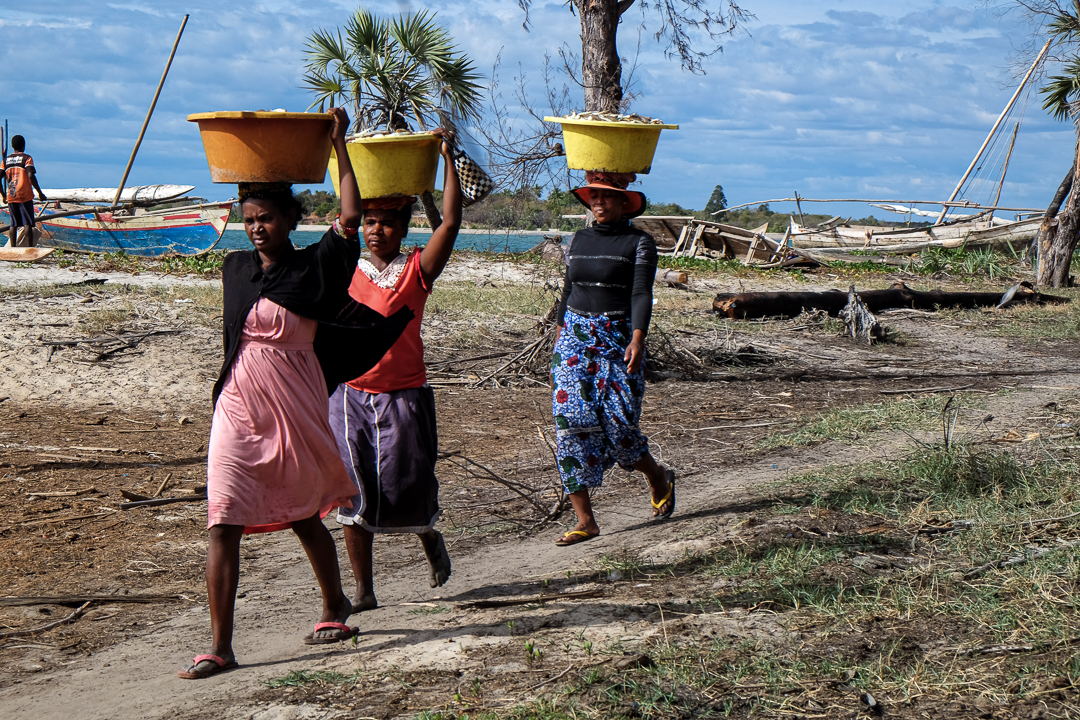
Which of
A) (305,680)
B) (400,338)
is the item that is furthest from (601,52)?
(305,680)

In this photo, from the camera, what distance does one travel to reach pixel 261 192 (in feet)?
9.62

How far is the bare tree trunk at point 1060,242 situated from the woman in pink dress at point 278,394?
642 inches

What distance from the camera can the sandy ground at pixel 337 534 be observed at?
291 cm

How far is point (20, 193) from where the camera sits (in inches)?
559

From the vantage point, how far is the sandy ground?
2906 mm

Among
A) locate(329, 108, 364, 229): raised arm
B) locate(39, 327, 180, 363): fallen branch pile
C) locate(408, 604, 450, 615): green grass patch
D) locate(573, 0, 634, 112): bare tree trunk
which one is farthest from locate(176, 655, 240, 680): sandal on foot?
locate(573, 0, 634, 112): bare tree trunk

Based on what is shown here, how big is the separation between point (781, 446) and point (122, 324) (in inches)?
240

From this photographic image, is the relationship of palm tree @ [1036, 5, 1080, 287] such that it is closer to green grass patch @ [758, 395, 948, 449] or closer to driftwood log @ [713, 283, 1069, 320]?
driftwood log @ [713, 283, 1069, 320]

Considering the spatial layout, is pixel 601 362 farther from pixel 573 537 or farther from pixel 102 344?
pixel 102 344

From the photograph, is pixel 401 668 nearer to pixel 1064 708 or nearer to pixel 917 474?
pixel 1064 708

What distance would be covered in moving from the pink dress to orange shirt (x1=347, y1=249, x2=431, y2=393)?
0.35m

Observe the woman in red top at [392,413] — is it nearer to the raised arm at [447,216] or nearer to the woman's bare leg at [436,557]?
the raised arm at [447,216]

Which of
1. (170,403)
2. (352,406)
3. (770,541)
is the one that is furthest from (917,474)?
(170,403)

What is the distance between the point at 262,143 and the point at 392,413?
3.49ft
